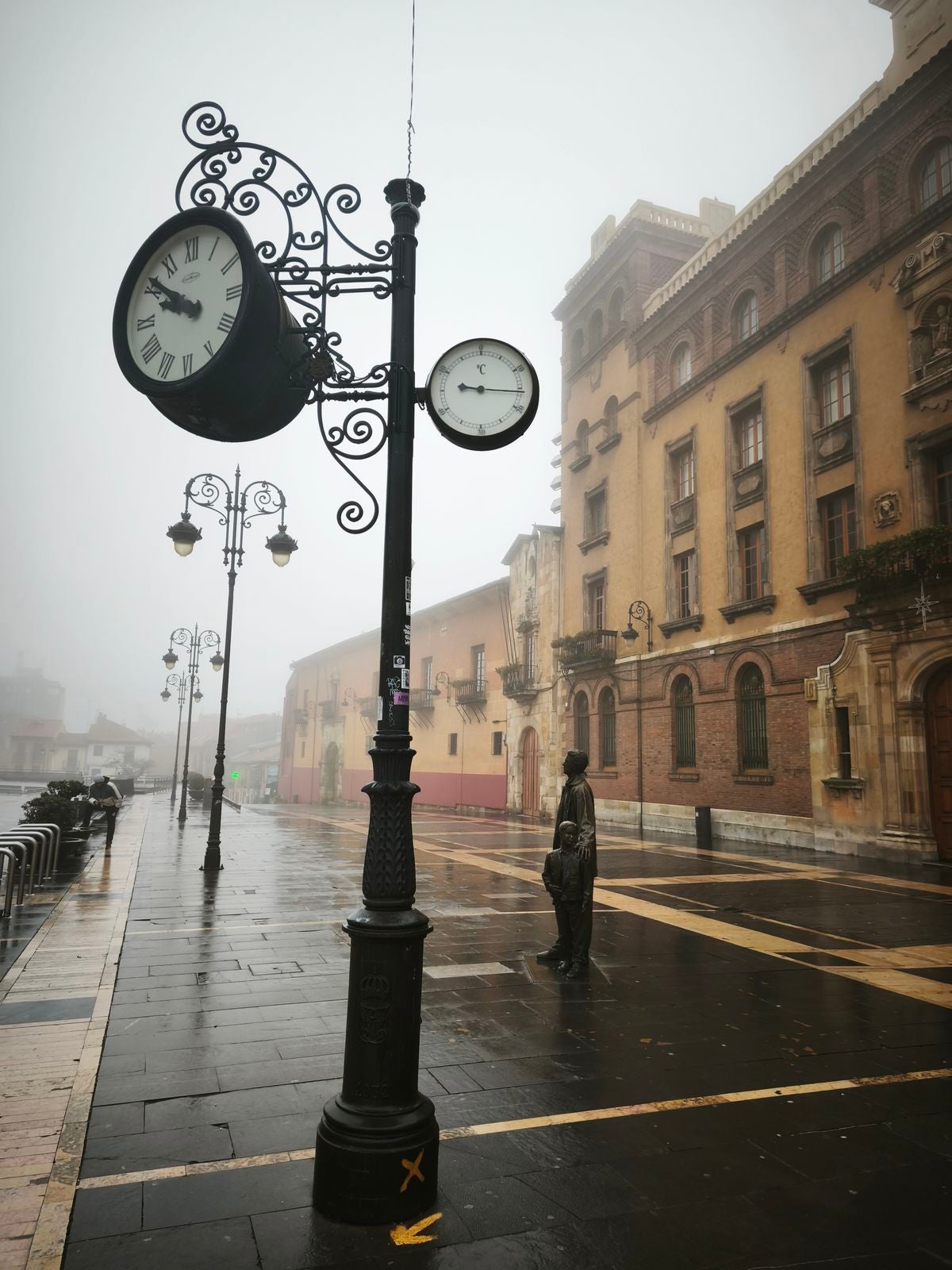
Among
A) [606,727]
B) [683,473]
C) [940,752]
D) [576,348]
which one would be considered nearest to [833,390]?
[683,473]

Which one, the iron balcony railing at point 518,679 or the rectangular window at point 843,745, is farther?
the iron balcony railing at point 518,679

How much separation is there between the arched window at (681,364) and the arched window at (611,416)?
9.78 feet

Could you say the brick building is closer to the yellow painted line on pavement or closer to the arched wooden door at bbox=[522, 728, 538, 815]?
the arched wooden door at bbox=[522, 728, 538, 815]

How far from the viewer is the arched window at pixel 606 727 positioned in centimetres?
2583

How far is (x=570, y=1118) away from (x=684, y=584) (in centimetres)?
2044

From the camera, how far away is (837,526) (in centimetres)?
1780

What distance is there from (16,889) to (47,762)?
9618cm

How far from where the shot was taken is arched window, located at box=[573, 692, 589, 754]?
2702 cm

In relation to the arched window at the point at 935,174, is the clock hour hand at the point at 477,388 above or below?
below

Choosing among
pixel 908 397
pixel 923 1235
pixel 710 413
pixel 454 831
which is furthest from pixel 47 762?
pixel 923 1235

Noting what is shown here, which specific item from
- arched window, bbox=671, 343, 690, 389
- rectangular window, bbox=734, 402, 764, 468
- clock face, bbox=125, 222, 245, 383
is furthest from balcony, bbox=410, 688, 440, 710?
clock face, bbox=125, 222, 245, 383

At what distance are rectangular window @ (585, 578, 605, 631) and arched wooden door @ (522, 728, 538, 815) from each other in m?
4.76

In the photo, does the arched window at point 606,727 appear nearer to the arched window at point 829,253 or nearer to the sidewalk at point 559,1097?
the arched window at point 829,253

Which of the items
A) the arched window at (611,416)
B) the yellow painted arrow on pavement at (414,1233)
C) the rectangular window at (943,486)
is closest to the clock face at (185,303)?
the yellow painted arrow on pavement at (414,1233)
